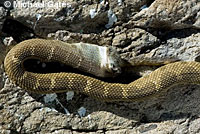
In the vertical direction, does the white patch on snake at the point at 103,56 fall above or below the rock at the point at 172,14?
below

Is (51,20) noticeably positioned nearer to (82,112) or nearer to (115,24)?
(115,24)

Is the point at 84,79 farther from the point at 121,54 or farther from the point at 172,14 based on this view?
the point at 172,14

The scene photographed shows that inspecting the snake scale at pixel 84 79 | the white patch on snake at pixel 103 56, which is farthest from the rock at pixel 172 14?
the white patch on snake at pixel 103 56

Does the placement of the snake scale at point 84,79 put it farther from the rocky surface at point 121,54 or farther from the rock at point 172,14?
the rock at point 172,14

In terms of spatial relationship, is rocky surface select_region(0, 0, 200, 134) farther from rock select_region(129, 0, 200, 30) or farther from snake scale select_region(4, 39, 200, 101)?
snake scale select_region(4, 39, 200, 101)

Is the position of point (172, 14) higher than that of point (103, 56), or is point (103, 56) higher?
point (172, 14)

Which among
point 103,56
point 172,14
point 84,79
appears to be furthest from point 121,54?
point 172,14
